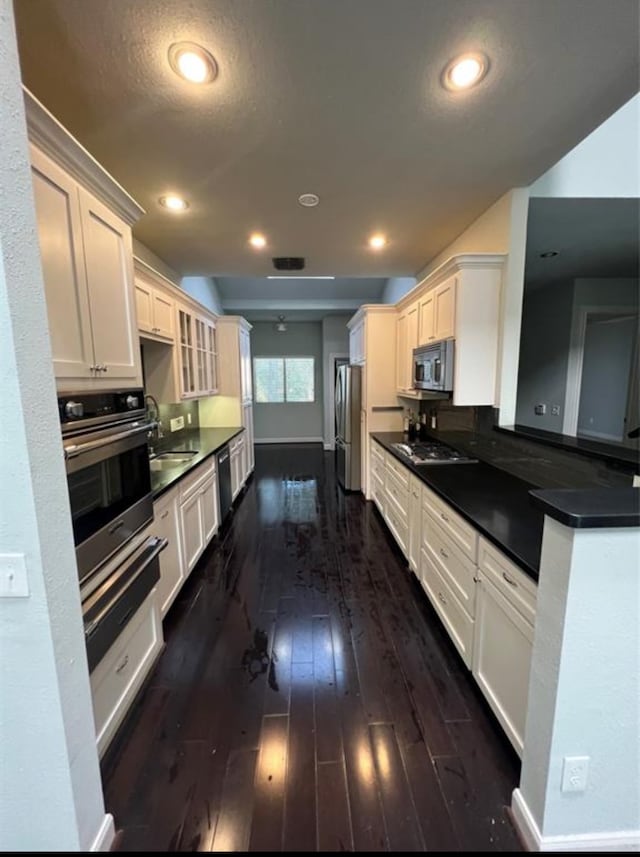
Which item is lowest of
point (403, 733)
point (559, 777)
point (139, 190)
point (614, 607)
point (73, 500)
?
point (403, 733)

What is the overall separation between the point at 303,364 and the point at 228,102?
670 cm

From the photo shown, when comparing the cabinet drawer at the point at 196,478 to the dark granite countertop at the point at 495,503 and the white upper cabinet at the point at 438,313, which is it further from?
the white upper cabinet at the point at 438,313

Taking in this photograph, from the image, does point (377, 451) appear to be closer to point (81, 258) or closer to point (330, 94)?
point (330, 94)

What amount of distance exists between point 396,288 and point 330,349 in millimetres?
2243

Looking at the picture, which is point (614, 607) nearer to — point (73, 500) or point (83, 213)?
point (73, 500)

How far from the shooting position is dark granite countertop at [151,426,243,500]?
2222 mm

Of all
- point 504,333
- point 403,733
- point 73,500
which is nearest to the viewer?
point 73,500

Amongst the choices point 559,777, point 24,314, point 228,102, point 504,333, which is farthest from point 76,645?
point 504,333

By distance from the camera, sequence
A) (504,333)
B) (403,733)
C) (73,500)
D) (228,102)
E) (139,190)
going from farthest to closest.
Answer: (504,333) → (139,190) → (228,102) → (403,733) → (73,500)

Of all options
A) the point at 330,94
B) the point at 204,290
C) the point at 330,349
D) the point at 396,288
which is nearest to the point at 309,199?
the point at 330,94

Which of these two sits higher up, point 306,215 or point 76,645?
point 306,215

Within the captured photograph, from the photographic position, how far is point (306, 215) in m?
2.77

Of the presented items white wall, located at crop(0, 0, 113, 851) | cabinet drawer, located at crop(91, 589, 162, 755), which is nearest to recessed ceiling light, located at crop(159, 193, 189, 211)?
white wall, located at crop(0, 0, 113, 851)

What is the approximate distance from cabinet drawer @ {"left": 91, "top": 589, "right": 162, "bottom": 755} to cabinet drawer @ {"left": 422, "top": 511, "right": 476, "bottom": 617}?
5.33 ft
